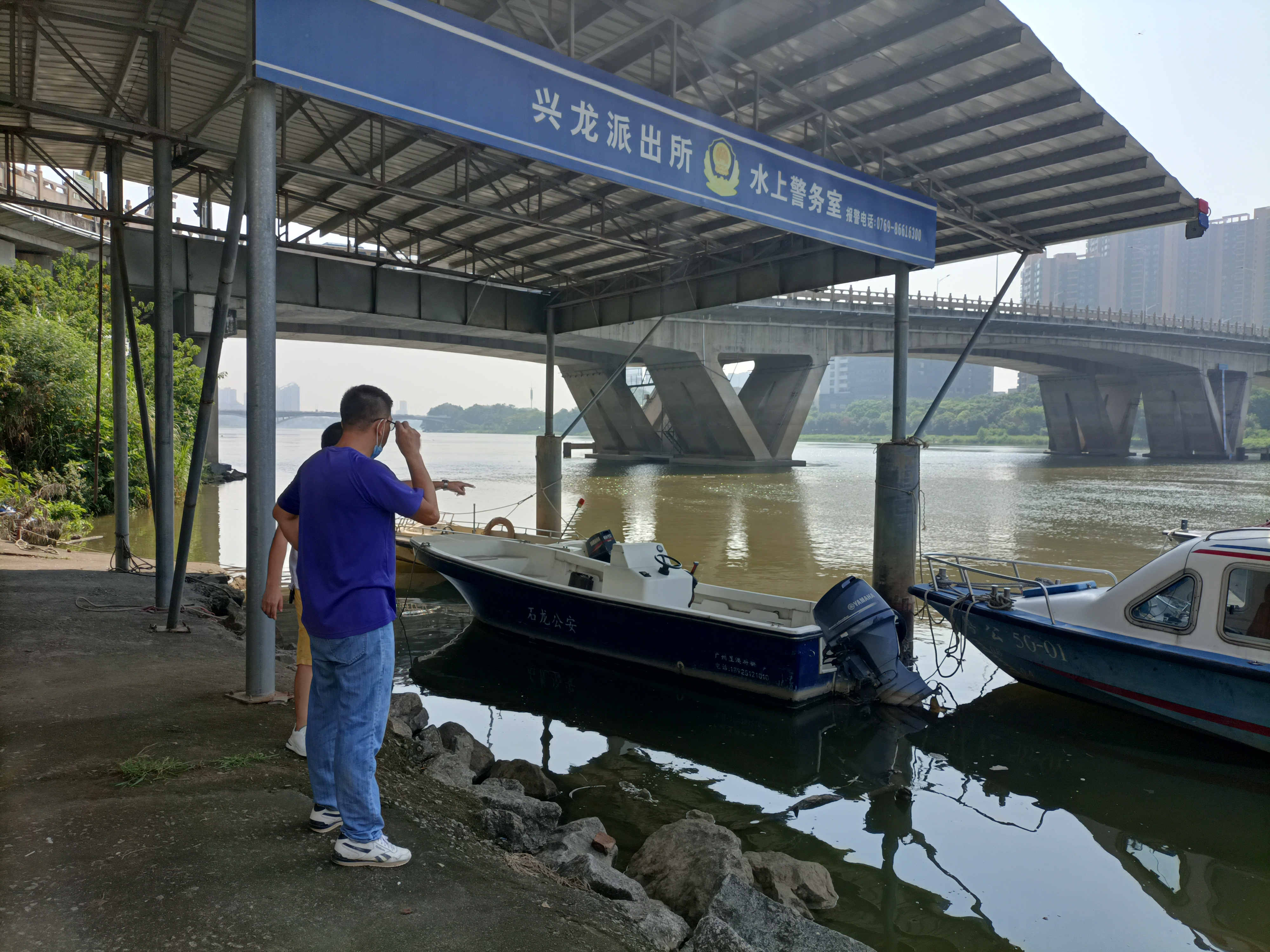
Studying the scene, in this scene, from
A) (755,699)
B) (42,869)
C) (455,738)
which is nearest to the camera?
(42,869)

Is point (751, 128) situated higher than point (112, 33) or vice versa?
point (112, 33)

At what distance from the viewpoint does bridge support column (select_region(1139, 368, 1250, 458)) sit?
59781 millimetres

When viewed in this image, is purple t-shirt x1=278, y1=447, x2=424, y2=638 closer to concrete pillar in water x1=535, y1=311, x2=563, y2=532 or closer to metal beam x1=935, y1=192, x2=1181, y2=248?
metal beam x1=935, y1=192, x2=1181, y2=248

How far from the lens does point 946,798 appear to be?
6.39 meters

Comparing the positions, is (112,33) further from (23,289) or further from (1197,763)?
(23,289)

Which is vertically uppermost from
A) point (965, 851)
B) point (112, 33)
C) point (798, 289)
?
point (112, 33)

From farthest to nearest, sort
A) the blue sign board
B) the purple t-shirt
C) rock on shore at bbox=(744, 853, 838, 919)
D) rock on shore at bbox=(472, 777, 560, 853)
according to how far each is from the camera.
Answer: the blue sign board
rock on shore at bbox=(744, 853, 838, 919)
rock on shore at bbox=(472, 777, 560, 853)
the purple t-shirt

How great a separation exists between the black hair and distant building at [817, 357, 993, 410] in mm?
112371

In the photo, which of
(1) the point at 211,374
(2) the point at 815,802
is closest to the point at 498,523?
(1) the point at 211,374

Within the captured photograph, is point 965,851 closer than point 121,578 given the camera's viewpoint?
Yes

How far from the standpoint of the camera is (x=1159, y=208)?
11562 mm

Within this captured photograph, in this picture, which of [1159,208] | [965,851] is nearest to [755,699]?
[965,851]

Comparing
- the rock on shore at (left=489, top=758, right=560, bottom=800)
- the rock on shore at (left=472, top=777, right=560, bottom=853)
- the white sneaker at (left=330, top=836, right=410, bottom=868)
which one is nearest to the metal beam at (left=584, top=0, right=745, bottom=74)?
the rock on shore at (left=489, top=758, right=560, bottom=800)

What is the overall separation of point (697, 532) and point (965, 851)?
15.6 meters
